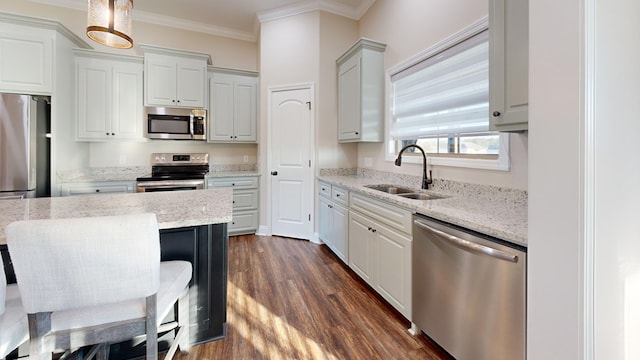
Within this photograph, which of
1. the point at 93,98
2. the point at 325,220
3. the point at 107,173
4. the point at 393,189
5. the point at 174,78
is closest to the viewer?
the point at 393,189

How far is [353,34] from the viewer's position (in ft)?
13.6

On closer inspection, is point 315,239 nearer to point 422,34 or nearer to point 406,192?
point 406,192

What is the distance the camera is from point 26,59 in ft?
10.3

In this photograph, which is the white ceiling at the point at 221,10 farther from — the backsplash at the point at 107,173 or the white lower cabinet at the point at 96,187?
the white lower cabinet at the point at 96,187

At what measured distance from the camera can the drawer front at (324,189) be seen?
344 centimetres

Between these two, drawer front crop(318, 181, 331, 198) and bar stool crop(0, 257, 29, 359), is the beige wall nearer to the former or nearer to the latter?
drawer front crop(318, 181, 331, 198)

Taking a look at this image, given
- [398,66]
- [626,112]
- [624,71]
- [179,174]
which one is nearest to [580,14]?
[624,71]

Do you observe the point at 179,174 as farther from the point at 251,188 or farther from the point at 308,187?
the point at 308,187

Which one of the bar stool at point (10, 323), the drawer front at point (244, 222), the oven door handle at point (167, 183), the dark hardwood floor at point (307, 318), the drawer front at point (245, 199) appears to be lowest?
the dark hardwood floor at point (307, 318)

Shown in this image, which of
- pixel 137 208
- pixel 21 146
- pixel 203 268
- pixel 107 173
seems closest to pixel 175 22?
pixel 107 173

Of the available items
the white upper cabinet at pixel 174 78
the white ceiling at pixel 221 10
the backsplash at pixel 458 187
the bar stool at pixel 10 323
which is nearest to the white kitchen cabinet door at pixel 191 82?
the white upper cabinet at pixel 174 78

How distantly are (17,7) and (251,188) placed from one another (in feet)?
12.9

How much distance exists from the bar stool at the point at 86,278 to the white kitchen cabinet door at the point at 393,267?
150 centimetres

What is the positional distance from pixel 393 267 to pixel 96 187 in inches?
151
